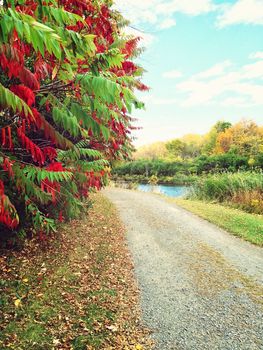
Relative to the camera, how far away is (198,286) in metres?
5.30

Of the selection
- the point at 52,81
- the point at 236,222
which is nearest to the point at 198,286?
the point at 52,81

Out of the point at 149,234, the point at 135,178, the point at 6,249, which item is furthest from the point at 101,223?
the point at 135,178

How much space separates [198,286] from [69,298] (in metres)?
2.18

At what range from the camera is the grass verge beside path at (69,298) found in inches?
147

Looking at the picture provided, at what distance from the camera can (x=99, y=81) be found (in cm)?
273

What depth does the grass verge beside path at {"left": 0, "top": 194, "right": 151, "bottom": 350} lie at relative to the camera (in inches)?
147

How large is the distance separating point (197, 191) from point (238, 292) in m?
11.6

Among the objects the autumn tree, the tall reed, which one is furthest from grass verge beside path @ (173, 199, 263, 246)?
the autumn tree

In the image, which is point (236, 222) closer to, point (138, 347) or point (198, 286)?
point (198, 286)

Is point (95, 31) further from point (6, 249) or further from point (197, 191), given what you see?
point (197, 191)

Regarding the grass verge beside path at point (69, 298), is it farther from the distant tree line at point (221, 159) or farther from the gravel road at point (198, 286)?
the distant tree line at point (221, 159)

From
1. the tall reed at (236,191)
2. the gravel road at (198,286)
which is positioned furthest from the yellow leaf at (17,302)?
the tall reed at (236,191)

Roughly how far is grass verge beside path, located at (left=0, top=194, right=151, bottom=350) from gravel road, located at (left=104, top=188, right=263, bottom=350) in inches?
13.0

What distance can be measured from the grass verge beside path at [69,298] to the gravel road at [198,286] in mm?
331
